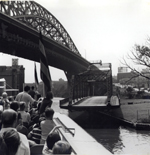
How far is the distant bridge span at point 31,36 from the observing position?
20594 mm

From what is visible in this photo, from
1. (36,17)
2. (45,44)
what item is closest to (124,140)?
(45,44)

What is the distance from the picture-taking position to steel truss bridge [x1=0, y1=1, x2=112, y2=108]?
2107cm

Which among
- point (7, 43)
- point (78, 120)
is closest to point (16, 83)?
point (7, 43)

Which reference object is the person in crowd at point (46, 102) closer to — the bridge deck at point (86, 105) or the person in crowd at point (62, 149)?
the person in crowd at point (62, 149)

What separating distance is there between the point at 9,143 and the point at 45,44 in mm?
25514

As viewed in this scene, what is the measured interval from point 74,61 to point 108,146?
29.5 meters

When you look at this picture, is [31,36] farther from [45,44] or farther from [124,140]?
[124,140]

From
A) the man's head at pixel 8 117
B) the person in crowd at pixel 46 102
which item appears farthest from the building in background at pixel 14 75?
the man's head at pixel 8 117

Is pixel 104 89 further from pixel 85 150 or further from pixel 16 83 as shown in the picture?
pixel 85 150

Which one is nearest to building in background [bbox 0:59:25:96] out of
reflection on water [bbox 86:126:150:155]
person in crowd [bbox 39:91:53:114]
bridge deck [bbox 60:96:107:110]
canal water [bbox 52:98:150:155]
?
bridge deck [bbox 60:96:107:110]

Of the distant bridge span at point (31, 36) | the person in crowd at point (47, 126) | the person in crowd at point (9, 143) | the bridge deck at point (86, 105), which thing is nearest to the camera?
the person in crowd at point (9, 143)

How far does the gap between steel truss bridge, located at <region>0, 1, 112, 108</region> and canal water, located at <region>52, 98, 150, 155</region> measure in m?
5.58

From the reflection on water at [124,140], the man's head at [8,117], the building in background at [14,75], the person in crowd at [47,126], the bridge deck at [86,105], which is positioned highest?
the building in background at [14,75]

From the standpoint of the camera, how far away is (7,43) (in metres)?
22.0
